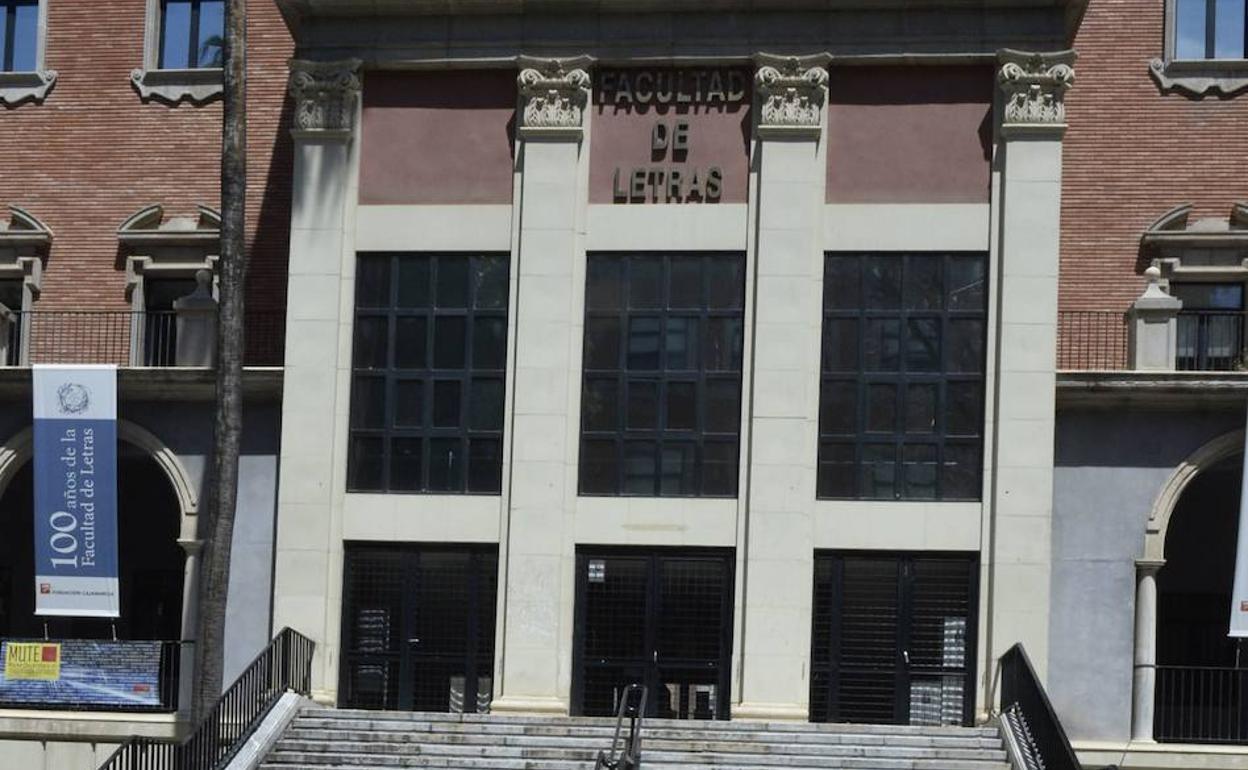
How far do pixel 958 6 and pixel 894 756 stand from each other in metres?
10.3

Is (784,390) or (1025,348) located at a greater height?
(1025,348)

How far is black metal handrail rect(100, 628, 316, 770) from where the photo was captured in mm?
27312

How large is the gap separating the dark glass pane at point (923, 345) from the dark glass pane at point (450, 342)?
242 inches

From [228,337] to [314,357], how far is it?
1.22m

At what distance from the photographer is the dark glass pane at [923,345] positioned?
1217 inches

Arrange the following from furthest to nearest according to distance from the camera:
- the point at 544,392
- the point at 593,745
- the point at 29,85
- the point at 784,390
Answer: the point at 29,85 → the point at 544,392 → the point at 784,390 → the point at 593,745

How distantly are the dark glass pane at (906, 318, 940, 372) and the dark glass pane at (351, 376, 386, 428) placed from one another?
7.35m

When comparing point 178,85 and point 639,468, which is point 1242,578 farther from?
point 178,85

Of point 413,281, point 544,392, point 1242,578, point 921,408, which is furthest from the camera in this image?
point 413,281

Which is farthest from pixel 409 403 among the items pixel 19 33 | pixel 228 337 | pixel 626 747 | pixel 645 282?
pixel 19 33

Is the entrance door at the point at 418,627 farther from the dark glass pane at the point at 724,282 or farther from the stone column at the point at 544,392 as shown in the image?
the dark glass pane at the point at 724,282

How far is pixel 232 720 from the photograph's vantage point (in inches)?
1110

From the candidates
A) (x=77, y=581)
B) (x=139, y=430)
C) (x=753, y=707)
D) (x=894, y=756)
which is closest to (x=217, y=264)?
(x=139, y=430)

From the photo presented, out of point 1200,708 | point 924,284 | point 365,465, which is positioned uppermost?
point 924,284
